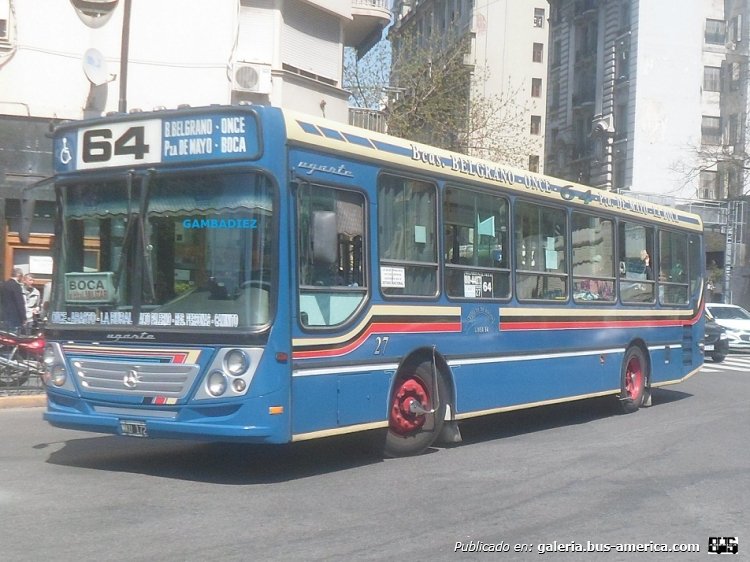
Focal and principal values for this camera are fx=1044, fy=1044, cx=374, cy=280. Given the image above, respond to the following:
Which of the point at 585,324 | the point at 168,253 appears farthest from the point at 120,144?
the point at 585,324

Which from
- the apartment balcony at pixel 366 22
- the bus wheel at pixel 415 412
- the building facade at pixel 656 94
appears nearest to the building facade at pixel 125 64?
the apartment balcony at pixel 366 22

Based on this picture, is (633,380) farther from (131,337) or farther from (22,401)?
(131,337)

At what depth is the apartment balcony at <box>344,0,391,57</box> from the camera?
26.5m

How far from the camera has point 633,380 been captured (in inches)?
593

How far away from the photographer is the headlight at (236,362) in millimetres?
8211

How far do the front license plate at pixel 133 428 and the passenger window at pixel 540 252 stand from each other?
4867 mm

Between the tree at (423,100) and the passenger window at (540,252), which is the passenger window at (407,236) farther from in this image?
the tree at (423,100)

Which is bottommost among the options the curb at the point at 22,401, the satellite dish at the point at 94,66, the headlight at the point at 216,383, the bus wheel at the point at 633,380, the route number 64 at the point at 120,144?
the curb at the point at 22,401

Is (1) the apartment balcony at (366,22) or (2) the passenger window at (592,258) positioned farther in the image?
(1) the apartment balcony at (366,22)

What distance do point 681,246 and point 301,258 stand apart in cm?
965

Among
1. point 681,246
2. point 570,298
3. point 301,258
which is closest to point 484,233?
point 570,298

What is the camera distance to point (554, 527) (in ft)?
23.8

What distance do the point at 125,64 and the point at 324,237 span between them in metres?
11.9

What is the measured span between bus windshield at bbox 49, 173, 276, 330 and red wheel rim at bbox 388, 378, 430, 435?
2.21 meters
